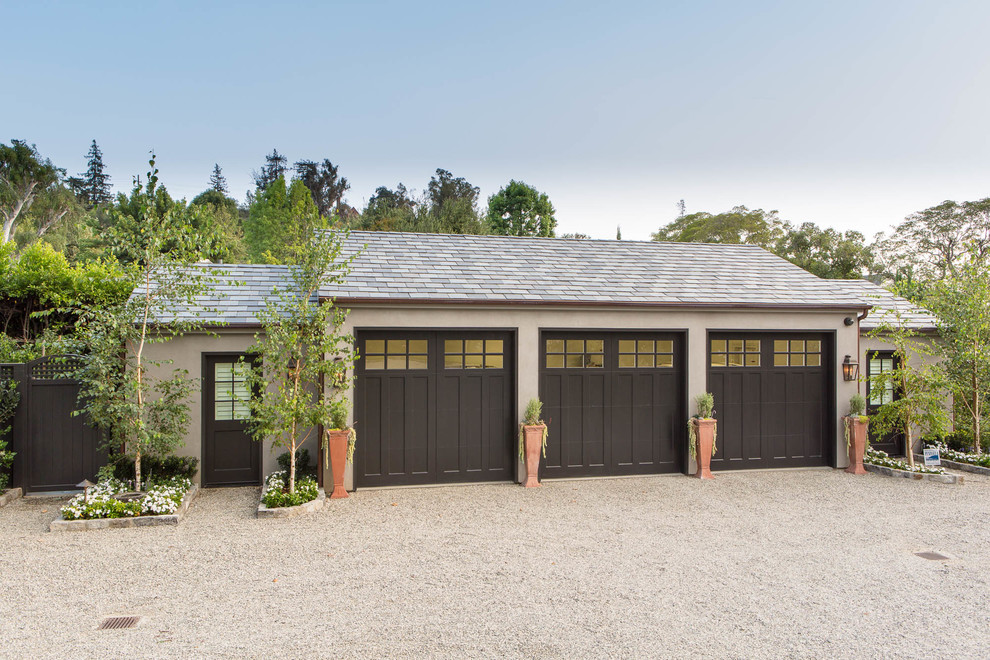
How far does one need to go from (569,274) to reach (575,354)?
1536 mm

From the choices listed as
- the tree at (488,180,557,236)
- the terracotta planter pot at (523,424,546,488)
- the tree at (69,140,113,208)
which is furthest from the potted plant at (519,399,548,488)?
the tree at (69,140,113,208)

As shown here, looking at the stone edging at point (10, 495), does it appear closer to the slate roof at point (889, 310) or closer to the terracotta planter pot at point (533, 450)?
the terracotta planter pot at point (533, 450)

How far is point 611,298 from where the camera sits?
8.45 m

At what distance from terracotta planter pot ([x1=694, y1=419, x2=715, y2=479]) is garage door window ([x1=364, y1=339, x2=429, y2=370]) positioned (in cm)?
411

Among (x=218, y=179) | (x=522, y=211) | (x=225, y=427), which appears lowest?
(x=225, y=427)

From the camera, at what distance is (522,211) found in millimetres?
33812

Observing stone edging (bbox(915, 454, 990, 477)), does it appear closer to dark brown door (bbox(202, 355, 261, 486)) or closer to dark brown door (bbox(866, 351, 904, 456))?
dark brown door (bbox(866, 351, 904, 456))

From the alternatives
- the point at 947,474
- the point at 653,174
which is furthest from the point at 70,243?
the point at 947,474

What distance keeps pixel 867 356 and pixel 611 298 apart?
16.6ft

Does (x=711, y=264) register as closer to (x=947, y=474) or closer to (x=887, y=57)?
(x=947, y=474)

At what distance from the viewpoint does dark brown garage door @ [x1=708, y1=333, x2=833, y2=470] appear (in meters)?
8.91

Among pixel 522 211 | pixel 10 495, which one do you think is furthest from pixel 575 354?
pixel 522 211

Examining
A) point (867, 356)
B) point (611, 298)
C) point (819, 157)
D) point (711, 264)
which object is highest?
point (819, 157)

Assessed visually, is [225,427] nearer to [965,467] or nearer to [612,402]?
[612,402]
